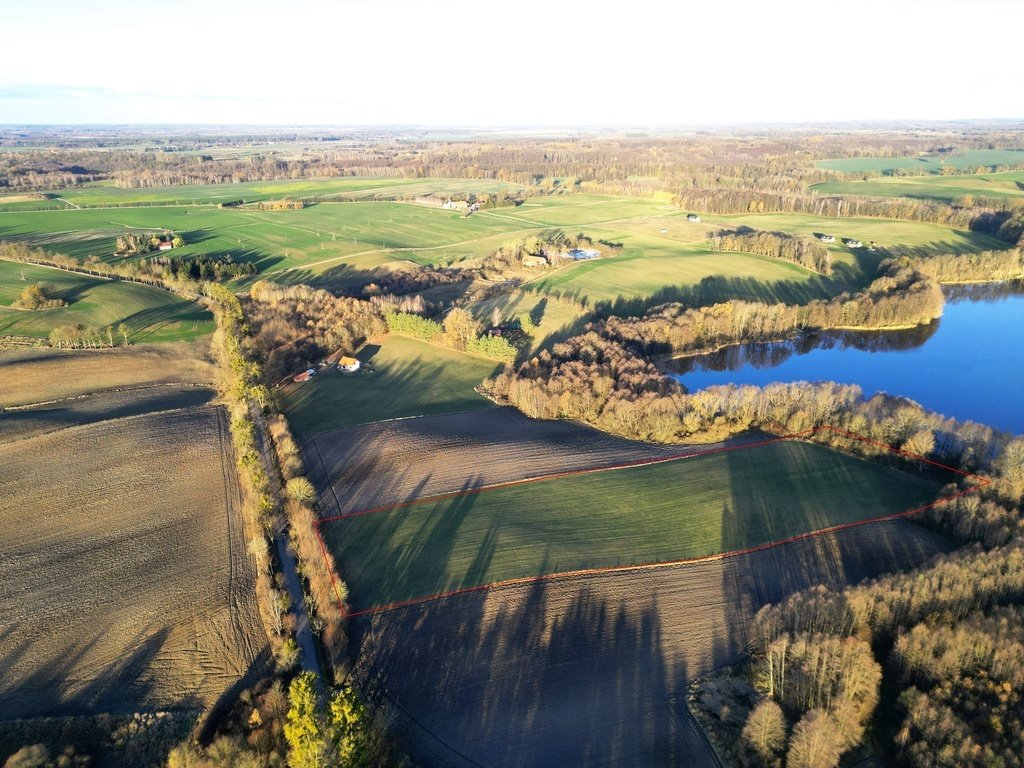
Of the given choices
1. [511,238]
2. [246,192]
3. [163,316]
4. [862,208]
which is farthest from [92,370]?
[862,208]

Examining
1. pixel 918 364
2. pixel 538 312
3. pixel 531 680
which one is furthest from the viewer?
pixel 538 312

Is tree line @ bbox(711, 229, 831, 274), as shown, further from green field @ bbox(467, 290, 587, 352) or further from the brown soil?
the brown soil

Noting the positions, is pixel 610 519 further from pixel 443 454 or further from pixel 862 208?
pixel 862 208

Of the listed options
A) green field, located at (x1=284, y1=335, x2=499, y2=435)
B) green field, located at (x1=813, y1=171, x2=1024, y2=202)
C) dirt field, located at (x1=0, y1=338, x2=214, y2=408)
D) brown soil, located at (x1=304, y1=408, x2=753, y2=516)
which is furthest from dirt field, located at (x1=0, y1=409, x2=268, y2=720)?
green field, located at (x1=813, y1=171, x2=1024, y2=202)

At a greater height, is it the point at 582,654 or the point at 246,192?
the point at 246,192

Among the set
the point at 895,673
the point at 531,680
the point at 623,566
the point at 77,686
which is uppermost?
the point at 623,566
